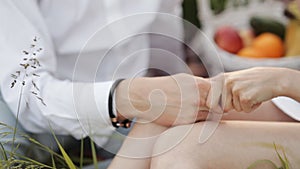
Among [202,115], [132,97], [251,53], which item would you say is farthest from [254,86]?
[251,53]

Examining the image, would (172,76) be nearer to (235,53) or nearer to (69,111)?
(69,111)

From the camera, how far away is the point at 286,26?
6.91ft

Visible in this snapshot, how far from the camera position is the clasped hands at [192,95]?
1.09 meters

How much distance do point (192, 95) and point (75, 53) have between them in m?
0.36

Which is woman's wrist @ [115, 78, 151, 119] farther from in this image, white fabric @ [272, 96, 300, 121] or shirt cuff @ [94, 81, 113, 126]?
white fabric @ [272, 96, 300, 121]

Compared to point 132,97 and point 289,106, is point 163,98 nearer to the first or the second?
point 132,97

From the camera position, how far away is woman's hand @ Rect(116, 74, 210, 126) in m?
1.12

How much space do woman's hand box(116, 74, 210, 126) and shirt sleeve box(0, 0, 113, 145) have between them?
4 cm

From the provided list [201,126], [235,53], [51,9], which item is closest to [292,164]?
[201,126]

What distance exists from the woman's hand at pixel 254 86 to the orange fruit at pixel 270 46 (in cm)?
92

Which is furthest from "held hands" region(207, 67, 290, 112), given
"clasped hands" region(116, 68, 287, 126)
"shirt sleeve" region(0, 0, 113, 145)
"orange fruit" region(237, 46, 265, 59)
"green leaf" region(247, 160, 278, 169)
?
"orange fruit" region(237, 46, 265, 59)

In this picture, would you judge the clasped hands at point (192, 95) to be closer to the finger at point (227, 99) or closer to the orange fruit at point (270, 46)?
the finger at point (227, 99)

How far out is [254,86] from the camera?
109 centimetres

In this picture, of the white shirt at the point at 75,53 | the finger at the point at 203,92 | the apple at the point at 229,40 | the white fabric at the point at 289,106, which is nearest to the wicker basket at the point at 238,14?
the apple at the point at 229,40
